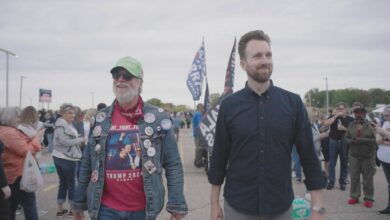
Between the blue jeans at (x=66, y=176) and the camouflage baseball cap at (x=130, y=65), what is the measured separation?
3932 millimetres

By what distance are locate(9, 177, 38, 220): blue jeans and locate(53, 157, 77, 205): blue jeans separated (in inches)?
55.4

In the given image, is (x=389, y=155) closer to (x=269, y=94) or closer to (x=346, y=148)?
(x=346, y=148)

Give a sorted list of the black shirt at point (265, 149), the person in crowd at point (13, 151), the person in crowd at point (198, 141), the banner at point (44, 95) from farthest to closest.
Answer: the banner at point (44, 95), the person in crowd at point (198, 141), the person in crowd at point (13, 151), the black shirt at point (265, 149)

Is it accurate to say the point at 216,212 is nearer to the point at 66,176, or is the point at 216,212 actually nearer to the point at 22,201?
the point at 22,201

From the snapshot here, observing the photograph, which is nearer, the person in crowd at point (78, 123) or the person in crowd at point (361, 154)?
the person in crowd at point (361, 154)

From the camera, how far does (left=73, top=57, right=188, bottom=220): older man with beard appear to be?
126 inches

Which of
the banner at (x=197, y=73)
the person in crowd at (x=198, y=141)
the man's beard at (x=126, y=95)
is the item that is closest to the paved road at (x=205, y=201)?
the person in crowd at (x=198, y=141)

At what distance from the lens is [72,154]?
665 centimetres

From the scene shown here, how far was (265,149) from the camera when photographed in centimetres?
276

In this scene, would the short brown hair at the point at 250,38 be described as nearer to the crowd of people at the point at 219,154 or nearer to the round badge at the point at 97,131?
the crowd of people at the point at 219,154

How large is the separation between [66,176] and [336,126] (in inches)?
258

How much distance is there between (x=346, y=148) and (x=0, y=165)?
26.7 ft

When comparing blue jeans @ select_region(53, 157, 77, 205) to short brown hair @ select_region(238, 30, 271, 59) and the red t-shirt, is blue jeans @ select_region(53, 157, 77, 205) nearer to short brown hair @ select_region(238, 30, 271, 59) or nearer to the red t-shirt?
the red t-shirt

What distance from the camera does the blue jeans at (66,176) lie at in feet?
21.9
